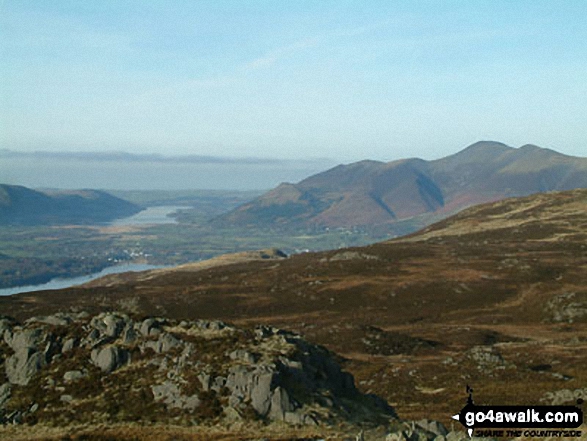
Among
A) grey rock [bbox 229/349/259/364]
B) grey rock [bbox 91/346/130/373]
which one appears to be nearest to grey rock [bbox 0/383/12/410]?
grey rock [bbox 91/346/130/373]

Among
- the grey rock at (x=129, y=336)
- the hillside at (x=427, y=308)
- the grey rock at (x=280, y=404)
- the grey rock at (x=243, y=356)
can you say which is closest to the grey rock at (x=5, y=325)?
the grey rock at (x=129, y=336)

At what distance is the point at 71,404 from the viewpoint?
38.6 m

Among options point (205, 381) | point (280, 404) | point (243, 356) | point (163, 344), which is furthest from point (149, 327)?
point (280, 404)

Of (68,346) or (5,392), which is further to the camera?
(68,346)

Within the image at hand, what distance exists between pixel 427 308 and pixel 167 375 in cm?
8700

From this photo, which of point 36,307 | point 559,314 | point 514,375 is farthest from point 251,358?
point 36,307

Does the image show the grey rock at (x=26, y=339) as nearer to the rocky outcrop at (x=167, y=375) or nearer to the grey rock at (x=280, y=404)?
the rocky outcrop at (x=167, y=375)

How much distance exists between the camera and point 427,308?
388ft

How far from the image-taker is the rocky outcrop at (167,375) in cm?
3612

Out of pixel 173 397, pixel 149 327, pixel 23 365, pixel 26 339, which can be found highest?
pixel 149 327

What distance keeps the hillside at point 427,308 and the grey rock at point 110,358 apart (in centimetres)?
2362

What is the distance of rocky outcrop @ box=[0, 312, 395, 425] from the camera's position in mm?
36125

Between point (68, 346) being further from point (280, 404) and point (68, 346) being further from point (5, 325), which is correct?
point (280, 404)

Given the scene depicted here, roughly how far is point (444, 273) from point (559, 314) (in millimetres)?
39929
